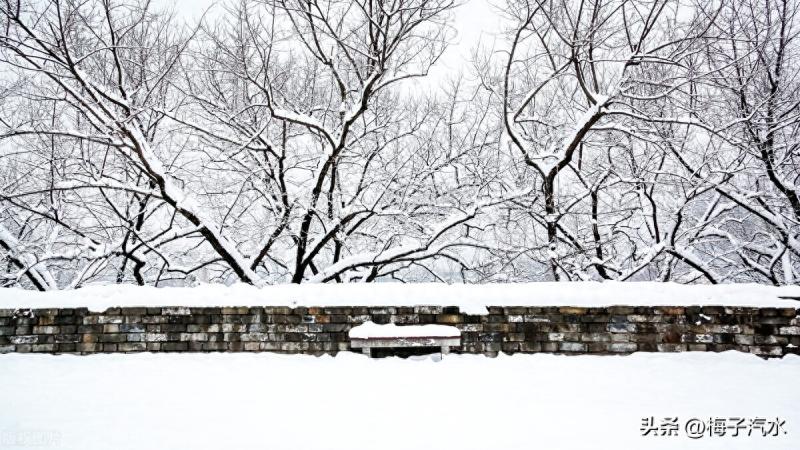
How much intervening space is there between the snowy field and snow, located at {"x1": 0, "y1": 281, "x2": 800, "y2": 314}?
540 mm

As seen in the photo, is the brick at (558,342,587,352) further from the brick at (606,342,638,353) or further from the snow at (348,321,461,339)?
the snow at (348,321,461,339)

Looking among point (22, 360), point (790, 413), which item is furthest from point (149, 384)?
point (790, 413)

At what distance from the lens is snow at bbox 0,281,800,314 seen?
4.89 m

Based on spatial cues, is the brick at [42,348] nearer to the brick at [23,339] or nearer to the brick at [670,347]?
the brick at [23,339]

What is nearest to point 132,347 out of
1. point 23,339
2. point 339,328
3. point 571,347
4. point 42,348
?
point 42,348

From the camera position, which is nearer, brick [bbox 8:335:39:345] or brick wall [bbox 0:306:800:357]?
brick wall [bbox 0:306:800:357]

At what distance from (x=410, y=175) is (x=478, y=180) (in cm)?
143

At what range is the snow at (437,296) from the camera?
4.89 meters

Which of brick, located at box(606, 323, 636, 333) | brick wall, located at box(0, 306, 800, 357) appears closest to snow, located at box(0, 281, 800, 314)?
brick wall, located at box(0, 306, 800, 357)

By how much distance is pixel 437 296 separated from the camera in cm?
499

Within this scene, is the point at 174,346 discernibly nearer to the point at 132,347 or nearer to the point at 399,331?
the point at 132,347

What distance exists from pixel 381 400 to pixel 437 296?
159 centimetres

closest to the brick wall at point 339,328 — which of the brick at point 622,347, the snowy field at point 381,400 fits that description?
the brick at point 622,347

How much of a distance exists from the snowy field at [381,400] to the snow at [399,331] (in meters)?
0.24
